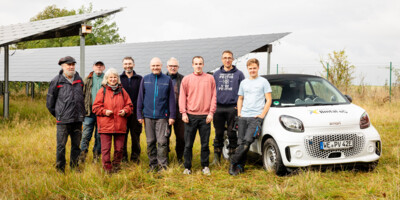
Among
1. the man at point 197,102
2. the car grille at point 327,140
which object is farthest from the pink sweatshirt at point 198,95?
the car grille at point 327,140

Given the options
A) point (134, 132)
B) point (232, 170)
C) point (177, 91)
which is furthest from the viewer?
point (134, 132)

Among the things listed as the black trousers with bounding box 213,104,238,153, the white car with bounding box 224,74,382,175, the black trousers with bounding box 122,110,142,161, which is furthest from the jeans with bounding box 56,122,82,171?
the white car with bounding box 224,74,382,175

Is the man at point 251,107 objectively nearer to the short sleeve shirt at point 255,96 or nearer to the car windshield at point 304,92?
the short sleeve shirt at point 255,96

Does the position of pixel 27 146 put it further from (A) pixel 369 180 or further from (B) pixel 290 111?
(A) pixel 369 180

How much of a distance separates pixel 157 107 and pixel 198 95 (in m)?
0.63

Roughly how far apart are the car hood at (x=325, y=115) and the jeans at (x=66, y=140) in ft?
9.94

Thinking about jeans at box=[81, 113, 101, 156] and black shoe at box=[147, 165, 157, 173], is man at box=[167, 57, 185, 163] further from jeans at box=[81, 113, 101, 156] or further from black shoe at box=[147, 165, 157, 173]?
jeans at box=[81, 113, 101, 156]

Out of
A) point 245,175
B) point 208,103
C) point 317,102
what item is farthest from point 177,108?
point 317,102

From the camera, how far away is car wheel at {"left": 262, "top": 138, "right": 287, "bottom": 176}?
5070mm

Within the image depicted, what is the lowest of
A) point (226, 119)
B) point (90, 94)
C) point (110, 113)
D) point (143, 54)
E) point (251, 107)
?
point (226, 119)

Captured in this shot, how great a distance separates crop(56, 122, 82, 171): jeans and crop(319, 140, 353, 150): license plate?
11.5 feet

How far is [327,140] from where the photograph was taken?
4.96 metres

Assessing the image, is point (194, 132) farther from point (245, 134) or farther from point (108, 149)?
point (108, 149)

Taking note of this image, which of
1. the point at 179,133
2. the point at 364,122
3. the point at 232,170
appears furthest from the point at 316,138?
the point at 179,133
